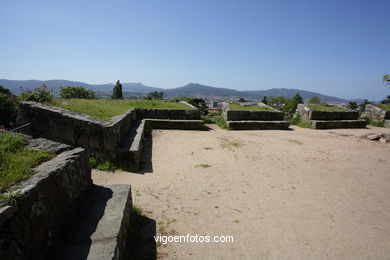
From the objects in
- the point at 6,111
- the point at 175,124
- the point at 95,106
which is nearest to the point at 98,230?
the point at 95,106

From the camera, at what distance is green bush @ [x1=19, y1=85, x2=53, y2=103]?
5.73 metres

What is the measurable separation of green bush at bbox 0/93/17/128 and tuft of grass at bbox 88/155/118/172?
6032 millimetres

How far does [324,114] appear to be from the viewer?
40.9 ft

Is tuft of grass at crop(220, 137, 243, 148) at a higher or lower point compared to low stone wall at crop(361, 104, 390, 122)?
lower

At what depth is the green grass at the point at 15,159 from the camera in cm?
191

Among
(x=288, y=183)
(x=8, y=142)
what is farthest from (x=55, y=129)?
(x=288, y=183)

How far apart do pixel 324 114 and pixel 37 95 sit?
13919mm

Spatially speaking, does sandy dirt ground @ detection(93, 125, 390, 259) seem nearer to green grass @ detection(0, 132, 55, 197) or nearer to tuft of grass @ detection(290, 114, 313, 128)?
green grass @ detection(0, 132, 55, 197)

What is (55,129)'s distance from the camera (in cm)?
498

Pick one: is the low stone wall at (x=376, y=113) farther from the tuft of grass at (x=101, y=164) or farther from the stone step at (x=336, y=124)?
the tuft of grass at (x=101, y=164)

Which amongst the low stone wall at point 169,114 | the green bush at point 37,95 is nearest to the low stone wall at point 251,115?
the low stone wall at point 169,114

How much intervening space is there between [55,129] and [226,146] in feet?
16.9

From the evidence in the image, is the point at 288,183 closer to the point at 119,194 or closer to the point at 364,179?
the point at 364,179

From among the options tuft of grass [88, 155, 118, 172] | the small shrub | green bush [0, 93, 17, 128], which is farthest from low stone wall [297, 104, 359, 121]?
green bush [0, 93, 17, 128]
